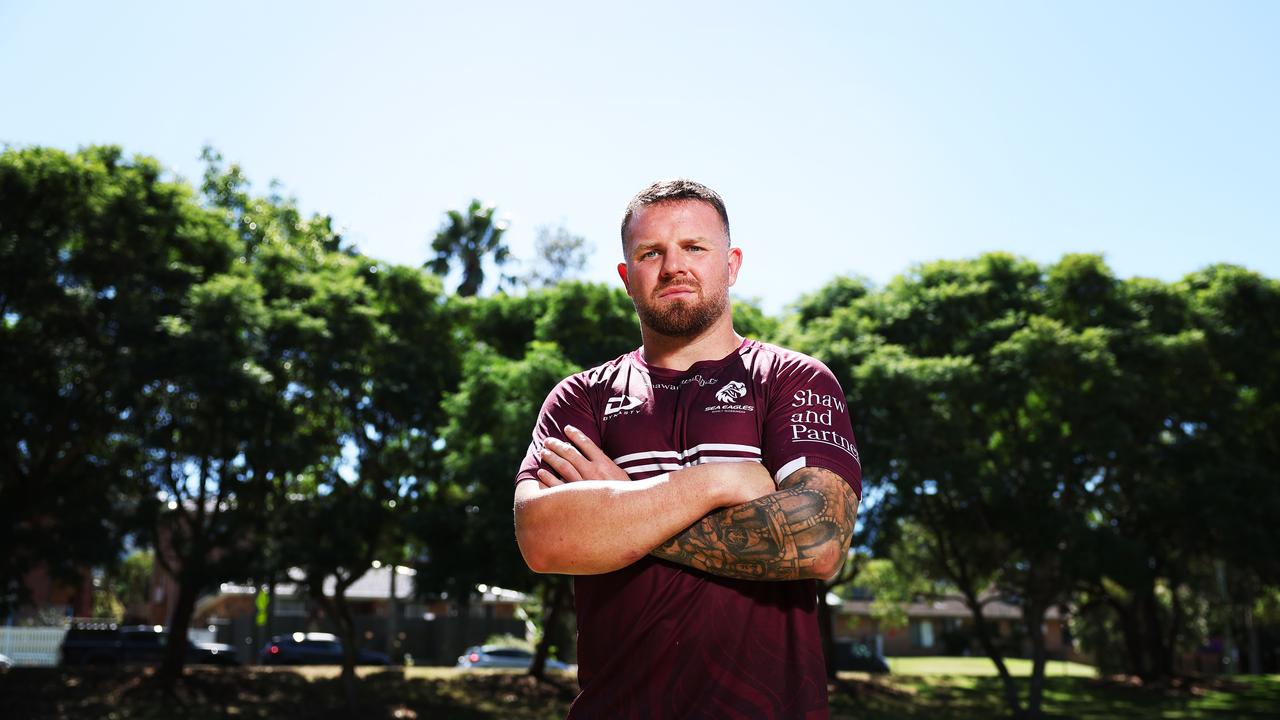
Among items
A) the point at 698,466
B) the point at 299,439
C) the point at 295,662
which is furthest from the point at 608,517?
the point at 295,662

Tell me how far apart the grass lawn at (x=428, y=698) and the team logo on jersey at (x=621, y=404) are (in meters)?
21.8

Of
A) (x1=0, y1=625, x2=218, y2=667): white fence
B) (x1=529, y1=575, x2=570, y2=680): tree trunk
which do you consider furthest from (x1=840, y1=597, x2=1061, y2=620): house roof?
(x1=0, y1=625, x2=218, y2=667): white fence

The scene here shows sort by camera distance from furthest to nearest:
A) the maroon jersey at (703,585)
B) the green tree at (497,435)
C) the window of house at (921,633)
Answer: the window of house at (921,633)
the green tree at (497,435)
the maroon jersey at (703,585)

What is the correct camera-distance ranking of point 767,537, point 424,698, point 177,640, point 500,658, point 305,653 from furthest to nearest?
1. point 305,653
2. point 500,658
3. point 424,698
4. point 177,640
5. point 767,537

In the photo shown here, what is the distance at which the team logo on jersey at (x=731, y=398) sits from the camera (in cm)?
272

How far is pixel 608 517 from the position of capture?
252cm

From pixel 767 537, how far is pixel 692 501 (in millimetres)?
212

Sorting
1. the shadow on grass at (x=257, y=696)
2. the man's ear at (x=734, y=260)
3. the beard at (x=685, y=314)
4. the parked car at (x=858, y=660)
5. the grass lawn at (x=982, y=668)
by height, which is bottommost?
the grass lawn at (x=982, y=668)

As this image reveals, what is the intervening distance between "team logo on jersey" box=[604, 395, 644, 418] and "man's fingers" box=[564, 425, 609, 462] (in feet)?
0.38

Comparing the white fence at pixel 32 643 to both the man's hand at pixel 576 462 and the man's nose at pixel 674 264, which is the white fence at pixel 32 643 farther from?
the man's nose at pixel 674 264

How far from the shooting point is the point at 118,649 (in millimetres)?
34625

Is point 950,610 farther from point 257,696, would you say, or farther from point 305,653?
point 257,696

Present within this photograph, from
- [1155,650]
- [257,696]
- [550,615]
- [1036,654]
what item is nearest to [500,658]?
[550,615]

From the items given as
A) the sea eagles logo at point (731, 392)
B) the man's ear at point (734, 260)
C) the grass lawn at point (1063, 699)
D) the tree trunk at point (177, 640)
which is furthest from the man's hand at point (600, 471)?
the grass lawn at point (1063, 699)
